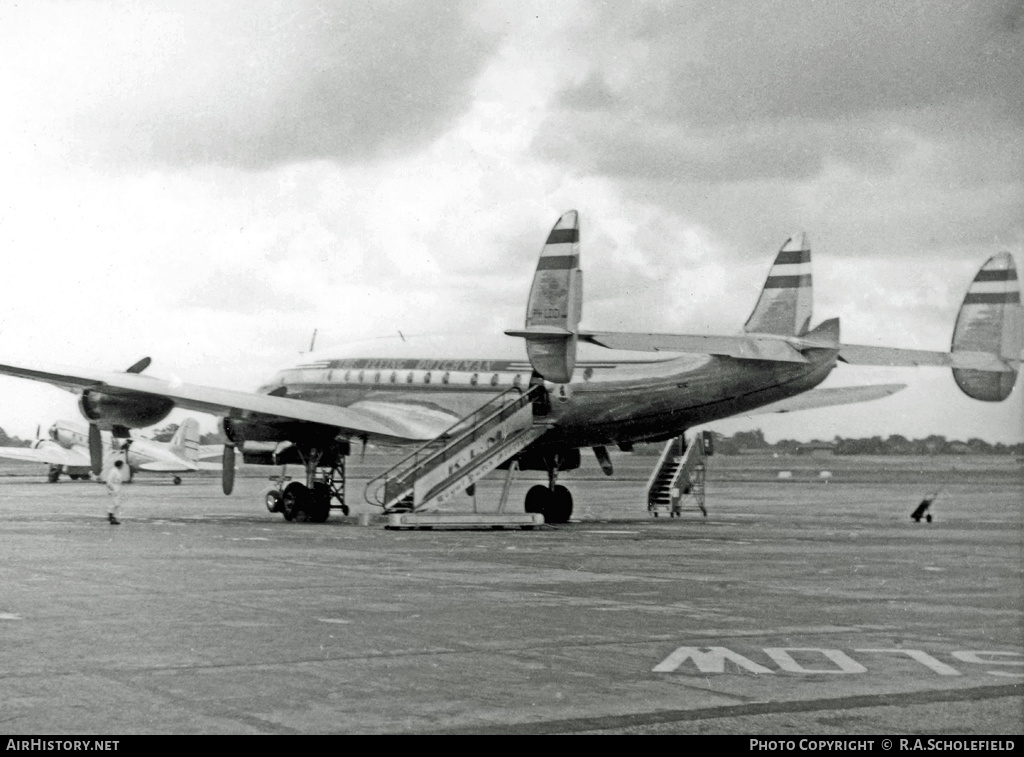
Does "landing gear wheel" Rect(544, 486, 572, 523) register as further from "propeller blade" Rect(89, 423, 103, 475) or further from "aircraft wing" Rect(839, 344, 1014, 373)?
"propeller blade" Rect(89, 423, 103, 475)

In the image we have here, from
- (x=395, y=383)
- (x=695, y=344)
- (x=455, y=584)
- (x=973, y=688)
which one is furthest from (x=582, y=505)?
(x=973, y=688)

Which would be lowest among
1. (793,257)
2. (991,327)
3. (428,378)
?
(991,327)

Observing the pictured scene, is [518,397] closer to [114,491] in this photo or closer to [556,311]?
[556,311]

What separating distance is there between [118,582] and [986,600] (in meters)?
9.82

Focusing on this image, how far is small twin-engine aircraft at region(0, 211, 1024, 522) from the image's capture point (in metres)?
24.8

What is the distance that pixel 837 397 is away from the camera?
119 feet

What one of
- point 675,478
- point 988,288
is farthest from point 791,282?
point 988,288

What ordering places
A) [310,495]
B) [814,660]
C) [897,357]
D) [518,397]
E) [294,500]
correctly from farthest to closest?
[294,500] → [310,495] → [518,397] → [897,357] → [814,660]

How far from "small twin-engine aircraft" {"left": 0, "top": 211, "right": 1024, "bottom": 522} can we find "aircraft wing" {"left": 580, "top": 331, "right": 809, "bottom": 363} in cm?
5

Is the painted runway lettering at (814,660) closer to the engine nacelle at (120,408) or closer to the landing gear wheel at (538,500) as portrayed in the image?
the landing gear wheel at (538,500)

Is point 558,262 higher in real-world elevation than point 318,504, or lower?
higher

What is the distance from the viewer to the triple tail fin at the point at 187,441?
215 feet

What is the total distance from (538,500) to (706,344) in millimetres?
10170

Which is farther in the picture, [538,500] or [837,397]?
[837,397]
